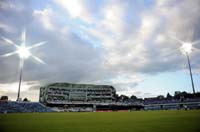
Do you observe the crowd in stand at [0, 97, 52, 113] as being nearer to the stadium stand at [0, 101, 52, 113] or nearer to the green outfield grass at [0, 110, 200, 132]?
the stadium stand at [0, 101, 52, 113]

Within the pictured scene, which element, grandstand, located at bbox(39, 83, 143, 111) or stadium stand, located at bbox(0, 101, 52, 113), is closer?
stadium stand, located at bbox(0, 101, 52, 113)

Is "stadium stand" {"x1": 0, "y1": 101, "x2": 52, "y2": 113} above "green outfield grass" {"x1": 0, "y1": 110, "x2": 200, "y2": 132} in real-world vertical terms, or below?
above

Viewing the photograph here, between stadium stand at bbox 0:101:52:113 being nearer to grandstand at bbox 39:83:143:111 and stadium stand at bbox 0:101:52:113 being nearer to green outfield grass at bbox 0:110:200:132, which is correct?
grandstand at bbox 39:83:143:111

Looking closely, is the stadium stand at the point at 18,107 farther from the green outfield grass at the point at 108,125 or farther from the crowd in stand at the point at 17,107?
the green outfield grass at the point at 108,125

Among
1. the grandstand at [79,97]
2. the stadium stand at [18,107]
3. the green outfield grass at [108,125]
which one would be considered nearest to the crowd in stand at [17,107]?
the stadium stand at [18,107]

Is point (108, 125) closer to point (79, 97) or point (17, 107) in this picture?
point (17, 107)

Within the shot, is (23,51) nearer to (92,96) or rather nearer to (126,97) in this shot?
(92,96)

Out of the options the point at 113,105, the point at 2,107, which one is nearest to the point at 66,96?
the point at 113,105

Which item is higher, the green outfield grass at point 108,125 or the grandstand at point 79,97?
the grandstand at point 79,97

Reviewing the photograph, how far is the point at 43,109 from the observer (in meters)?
78.7

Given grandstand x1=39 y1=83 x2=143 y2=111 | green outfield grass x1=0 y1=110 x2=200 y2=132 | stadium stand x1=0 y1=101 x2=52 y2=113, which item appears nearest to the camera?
green outfield grass x1=0 y1=110 x2=200 y2=132

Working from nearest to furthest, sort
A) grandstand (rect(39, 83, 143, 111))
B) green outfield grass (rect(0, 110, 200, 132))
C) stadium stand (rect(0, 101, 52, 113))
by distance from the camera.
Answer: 1. green outfield grass (rect(0, 110, 200, 132))
2. stadium stand (rect(0, 101, 52, 113))
3. grandstand (rect(39, 83, 143, 111))

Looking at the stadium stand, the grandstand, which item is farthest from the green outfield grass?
the grandstand

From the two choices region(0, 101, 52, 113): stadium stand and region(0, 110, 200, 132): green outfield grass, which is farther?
region(0, 101, 52, 113): stadium stand
